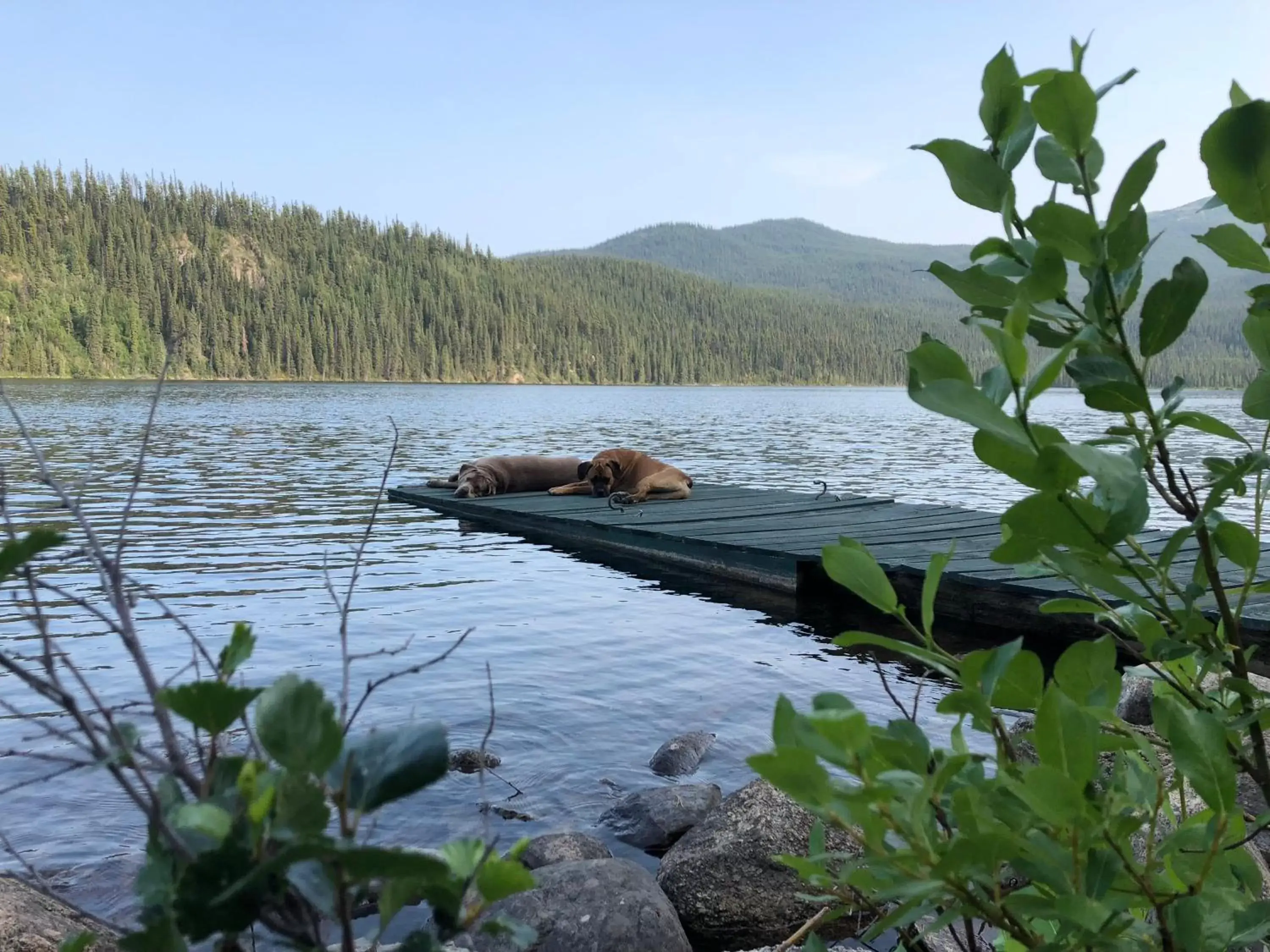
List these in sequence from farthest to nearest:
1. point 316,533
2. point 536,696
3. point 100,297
A: point 100,297 < point 316,533 < point 536,696

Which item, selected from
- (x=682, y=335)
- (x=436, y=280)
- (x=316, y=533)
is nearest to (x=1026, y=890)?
(x=316, y=533)

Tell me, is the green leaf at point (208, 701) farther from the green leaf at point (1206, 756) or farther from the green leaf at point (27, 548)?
the green leaf at point (1206, 756)

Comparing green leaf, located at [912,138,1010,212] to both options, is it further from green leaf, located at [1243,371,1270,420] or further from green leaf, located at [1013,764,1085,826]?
green leaf, located at [1013,764,1085,826]

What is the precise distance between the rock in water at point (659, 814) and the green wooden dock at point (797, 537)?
2593 mm

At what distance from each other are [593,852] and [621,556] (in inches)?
304

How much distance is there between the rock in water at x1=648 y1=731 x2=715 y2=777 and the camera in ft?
18.9

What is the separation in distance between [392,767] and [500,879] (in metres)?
0.08

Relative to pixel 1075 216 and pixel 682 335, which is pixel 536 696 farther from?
pixel 682 335

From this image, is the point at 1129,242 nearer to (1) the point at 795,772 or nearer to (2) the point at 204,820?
(1) the point at 795,772

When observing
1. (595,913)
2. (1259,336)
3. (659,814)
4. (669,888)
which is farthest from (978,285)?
(659,814)

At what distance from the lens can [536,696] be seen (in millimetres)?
6922

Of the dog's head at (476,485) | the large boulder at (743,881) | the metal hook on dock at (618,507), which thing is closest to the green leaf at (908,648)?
the large boulder at (743,881)

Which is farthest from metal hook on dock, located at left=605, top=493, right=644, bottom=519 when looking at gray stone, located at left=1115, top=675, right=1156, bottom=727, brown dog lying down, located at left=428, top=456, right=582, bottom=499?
gray stone, located at left=1115, top=675, right=1156, bottom=727

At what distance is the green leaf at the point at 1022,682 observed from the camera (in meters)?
0.80
